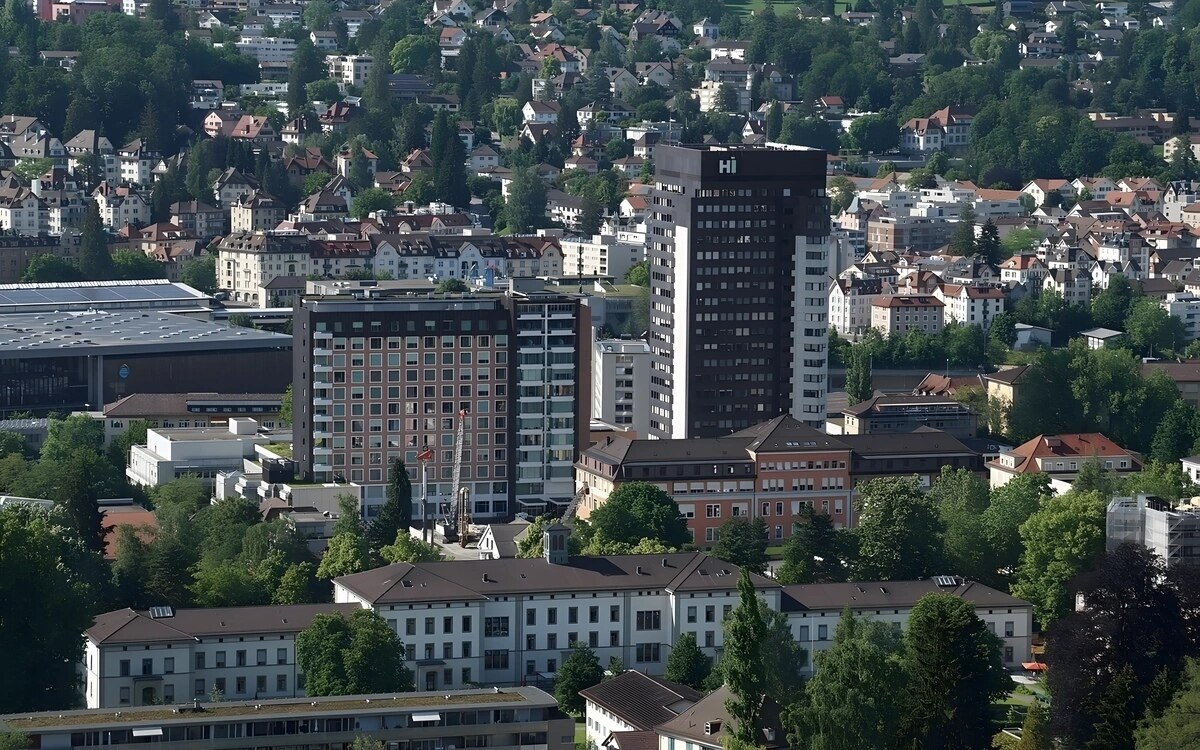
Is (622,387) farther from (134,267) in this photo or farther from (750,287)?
(134,267)

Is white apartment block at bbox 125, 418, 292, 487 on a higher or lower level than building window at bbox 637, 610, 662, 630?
higher

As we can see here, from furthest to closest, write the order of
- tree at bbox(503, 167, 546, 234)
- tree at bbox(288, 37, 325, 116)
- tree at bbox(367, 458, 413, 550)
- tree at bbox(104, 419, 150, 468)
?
tree at bbox(288, 37, 325, 116) → tree at bbox(503, 167, 546, 234) → tree at bbox(104, 419, 150, 468) → tree at bbox(367, 458, 413, 550)

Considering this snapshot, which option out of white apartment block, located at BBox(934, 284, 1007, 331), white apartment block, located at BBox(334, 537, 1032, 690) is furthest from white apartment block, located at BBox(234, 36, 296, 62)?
white apartment block, located at BBox(334, 537, 1032, 690)

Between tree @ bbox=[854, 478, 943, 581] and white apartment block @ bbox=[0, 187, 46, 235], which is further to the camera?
white apartment block @ bbox=[0, 187, 46, 235]

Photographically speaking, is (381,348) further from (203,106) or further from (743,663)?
(203,106)

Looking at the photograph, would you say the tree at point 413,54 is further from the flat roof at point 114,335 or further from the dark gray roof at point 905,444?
the dark gray roof at point 905,444

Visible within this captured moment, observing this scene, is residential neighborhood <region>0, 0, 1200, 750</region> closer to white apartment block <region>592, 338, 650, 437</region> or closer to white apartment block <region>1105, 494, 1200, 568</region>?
white apartment block <region>592, 338, 650, 437</region>

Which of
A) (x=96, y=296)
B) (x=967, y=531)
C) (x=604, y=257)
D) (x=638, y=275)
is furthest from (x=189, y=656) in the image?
(x=604, y=257)

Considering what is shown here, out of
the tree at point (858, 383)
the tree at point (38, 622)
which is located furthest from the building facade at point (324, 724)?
the tree at point (858, 383)
